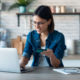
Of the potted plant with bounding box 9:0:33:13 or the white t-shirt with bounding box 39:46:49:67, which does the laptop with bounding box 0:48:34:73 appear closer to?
the white t-shirt with bounding box 39:46:49:67

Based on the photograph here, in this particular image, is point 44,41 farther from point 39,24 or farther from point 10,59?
point 10,59

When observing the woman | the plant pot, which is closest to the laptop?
the woman

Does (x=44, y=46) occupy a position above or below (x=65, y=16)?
below

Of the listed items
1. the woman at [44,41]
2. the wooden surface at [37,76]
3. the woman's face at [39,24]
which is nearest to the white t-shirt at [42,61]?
the woman at [44,41]

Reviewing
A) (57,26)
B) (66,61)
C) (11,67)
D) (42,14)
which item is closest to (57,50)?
(42,14)

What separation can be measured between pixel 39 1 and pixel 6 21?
2.41 ft

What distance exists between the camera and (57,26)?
4.54 meters

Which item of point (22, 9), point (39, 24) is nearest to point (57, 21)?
point (22, 9)

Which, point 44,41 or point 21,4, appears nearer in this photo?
point 44,41

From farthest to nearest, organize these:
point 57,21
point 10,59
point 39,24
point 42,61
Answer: point 57,21 < point 42,61 < point 39,24 < point 10,59

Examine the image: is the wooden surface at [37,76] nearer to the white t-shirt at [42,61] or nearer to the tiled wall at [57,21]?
the white t-shirt at [42,61]

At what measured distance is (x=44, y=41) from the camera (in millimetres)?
2840

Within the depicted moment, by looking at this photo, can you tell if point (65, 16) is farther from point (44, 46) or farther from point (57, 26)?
point (44, 46)

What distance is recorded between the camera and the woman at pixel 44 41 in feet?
8.57
